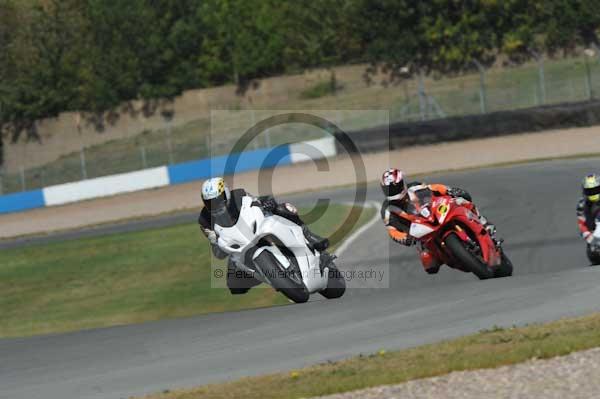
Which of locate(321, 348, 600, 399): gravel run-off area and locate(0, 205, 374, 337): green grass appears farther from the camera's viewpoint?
locate(0, 205, 374, 337): green grass

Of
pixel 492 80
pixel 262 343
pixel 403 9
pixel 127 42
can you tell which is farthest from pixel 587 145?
pixel 127 42

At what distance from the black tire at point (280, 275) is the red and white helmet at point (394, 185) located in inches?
61.6

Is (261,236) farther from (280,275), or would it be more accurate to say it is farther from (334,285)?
(334,285)

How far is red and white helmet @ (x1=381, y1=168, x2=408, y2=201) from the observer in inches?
481

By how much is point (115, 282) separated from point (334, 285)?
7.21 m

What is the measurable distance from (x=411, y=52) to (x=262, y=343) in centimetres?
3910

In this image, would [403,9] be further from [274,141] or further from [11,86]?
[11,86]

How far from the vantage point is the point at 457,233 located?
39.4 feet

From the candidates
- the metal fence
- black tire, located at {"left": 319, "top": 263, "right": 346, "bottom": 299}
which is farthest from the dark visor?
the metal fence

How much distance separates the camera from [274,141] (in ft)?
122

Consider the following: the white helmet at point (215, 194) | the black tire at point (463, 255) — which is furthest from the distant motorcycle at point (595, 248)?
the white helmet at point (215, 194)

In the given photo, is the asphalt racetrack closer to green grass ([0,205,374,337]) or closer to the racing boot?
the racing boot

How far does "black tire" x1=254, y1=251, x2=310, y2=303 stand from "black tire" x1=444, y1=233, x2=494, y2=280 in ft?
5.79

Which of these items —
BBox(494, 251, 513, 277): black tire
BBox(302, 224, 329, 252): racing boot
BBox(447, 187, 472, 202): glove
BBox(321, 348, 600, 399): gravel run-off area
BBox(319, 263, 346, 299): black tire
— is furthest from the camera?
BBox(447, 187, 472, 202): glove
